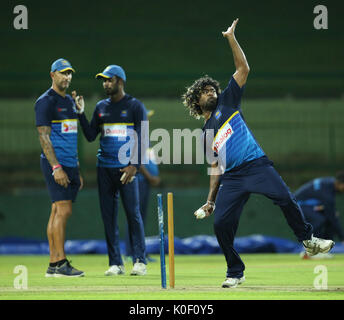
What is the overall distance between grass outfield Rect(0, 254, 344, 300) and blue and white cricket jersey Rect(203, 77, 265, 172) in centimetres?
118

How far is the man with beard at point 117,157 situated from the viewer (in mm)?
8430

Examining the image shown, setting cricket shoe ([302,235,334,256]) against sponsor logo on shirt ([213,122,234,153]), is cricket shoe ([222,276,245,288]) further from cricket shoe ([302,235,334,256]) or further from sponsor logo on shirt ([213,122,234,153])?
sponsor logo on shirt ([213,122,234,153])

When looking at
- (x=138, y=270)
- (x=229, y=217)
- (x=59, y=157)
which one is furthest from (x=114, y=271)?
(x=229, y=217)

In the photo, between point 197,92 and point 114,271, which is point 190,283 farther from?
point 197,92

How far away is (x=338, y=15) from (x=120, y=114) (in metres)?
15.2

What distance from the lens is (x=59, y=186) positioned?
8.07 meters

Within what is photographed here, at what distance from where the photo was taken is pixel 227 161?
266 inches

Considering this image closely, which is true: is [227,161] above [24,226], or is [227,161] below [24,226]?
above

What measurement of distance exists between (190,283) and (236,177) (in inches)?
48.2

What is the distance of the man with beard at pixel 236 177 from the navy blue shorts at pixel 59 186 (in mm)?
1933

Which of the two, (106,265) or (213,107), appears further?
(106,265)
